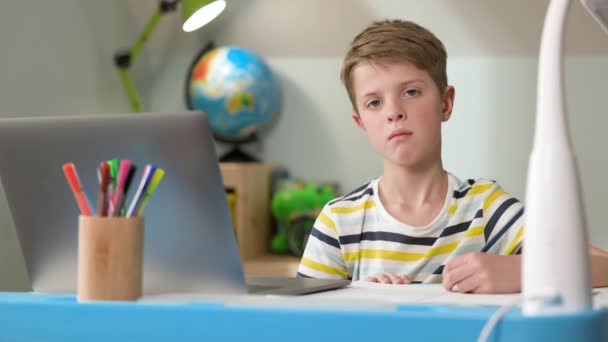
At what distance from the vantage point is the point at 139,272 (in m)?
0.84

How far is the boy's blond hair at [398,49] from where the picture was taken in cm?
136

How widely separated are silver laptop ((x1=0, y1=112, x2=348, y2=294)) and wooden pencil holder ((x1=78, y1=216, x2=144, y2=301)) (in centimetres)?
8

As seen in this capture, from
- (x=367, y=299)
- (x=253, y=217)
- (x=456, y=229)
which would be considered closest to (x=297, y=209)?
(x=253, y=217)

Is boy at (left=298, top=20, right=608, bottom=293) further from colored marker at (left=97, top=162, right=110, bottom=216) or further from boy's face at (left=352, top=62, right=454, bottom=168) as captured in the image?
colored marker at (left=97, top=162, right=110, bottom=216)

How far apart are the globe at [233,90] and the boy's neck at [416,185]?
1.77m

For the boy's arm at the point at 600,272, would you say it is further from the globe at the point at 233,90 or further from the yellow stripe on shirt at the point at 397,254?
the globe at the point at 233,90

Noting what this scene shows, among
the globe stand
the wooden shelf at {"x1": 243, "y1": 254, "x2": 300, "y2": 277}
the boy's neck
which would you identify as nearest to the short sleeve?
the boy's neck

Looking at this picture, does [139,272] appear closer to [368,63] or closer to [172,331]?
[172,331]

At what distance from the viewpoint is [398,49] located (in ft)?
4.45

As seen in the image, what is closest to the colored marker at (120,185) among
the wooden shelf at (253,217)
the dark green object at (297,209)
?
the wooden shelf at (253,217)

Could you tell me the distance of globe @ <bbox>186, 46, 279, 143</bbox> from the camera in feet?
10.3

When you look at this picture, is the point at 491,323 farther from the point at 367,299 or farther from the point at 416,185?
the point at 416,185

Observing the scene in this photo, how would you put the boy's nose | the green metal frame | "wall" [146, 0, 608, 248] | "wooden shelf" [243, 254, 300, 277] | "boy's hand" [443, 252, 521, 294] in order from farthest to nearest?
the green metal frame < "wall" [146, 0, 608, 248] < "wooden shelf" [243, 254, 300, 277] < the boy's nose < "boy's hand" [443, 252, 521, 294]

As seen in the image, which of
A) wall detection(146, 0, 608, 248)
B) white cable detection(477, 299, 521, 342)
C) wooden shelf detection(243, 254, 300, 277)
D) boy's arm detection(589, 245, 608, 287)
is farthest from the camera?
wall detection(146, 0, 608, 248)
